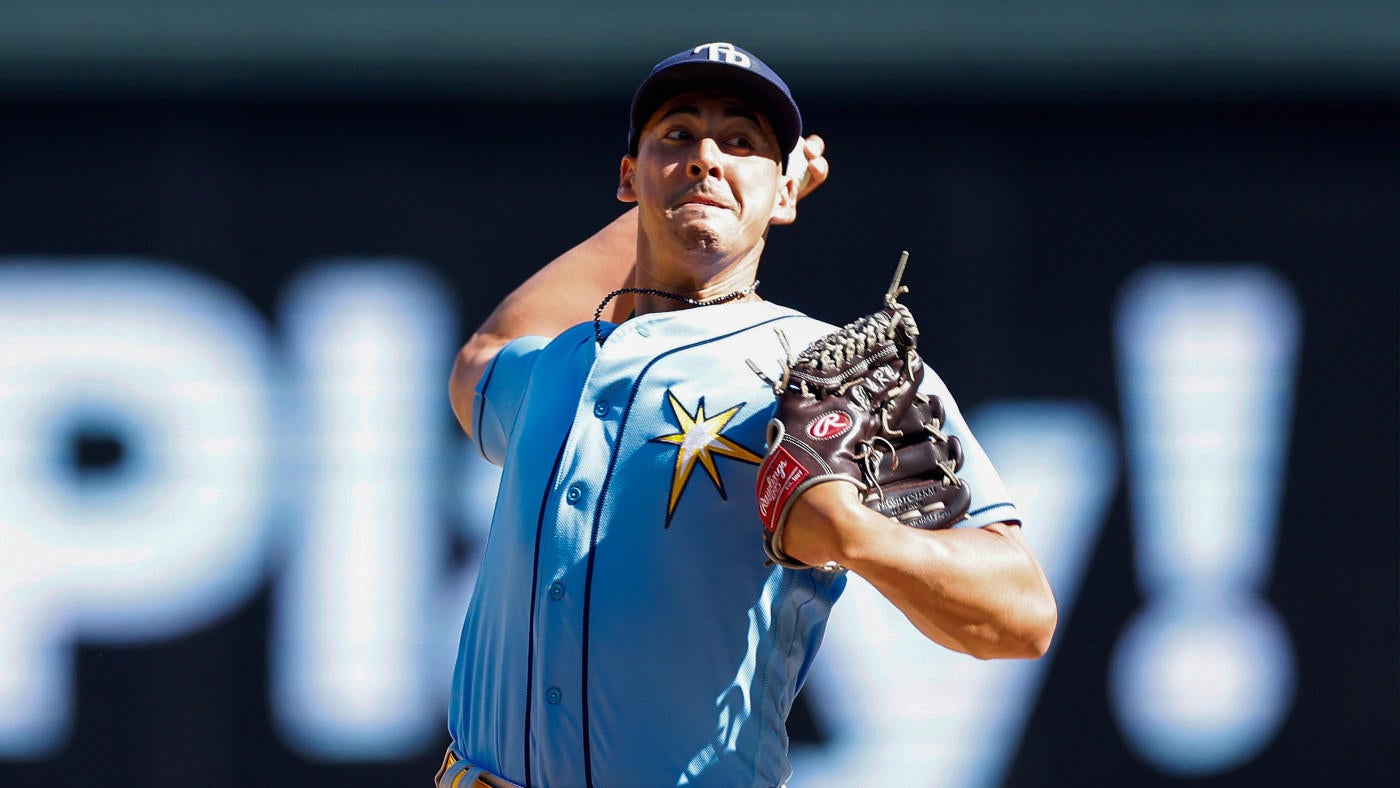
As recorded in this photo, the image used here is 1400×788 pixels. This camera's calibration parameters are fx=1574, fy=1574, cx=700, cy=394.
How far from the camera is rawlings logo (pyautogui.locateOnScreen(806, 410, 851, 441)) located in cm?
186

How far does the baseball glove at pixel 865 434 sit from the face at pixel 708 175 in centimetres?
33

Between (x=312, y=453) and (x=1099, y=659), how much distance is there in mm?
2601

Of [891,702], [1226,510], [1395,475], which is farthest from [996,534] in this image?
[1395,475]

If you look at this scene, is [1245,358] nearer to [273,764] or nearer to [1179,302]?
[1179,302]

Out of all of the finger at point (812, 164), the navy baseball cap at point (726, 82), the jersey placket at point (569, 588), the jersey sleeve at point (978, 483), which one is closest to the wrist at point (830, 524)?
the jersey sleeve at point (978, 483)

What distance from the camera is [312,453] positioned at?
16.5 ft

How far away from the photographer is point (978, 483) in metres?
2.01

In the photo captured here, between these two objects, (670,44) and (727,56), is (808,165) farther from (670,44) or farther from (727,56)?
(670,44)

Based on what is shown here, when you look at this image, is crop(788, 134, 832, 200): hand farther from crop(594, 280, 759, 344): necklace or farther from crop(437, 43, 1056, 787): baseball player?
crop(594, 280, 759, 344): necklace

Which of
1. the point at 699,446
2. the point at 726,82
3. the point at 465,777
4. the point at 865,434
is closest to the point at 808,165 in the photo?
the point at 726,82

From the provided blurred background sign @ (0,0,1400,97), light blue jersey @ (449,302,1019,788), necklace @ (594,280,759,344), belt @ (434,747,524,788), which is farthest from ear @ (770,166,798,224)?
blurred background sign @ (0,0,1400,97)

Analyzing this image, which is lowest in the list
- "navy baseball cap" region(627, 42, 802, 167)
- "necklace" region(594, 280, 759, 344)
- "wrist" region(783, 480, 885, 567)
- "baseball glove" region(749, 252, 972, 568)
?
"wrist" region(783, 480, 885, 567)

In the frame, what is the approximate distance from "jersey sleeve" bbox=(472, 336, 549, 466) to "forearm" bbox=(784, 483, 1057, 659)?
73cm

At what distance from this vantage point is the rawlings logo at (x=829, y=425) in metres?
1.86
